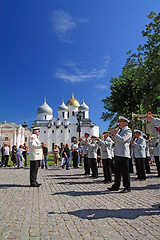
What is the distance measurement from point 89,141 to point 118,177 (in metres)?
4.19

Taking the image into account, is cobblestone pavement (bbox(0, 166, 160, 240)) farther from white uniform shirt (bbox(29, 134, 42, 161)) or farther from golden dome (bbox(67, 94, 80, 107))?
golden dome (bbox(67, 94, 80, 107))

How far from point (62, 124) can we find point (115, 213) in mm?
77501

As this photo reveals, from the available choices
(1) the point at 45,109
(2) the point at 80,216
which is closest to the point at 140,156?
(2) the point at 80,216

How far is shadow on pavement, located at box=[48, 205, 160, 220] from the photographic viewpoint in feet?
12.2

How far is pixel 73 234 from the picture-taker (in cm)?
297

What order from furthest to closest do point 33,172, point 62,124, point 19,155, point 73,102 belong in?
point 73,102
point 62,124
point 19,155
point 33,172

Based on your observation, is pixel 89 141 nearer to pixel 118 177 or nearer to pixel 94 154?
pixel 94 154

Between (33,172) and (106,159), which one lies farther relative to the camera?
(106,159)

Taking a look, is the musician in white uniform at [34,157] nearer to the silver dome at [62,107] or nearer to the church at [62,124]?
the church at [62,124]

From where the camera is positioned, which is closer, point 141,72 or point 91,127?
point 141,72

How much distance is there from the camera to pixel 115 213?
392 cm

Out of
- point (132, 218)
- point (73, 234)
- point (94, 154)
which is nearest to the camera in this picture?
point (73, 234)

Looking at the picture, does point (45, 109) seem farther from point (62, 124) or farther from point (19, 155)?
point (19, 155)

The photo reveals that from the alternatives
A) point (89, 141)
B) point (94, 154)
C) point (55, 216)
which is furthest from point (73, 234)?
point (89, 141)
